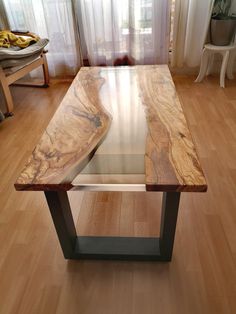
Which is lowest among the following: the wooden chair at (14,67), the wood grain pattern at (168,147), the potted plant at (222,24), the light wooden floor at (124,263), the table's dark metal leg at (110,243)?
the light wooden floor at (124,263)

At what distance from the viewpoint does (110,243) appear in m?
1.08

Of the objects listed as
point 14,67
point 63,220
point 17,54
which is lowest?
point 63,220

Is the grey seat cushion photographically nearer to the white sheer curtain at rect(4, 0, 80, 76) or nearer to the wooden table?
the white sheer curtain at rect(4, 0, 80, 76)

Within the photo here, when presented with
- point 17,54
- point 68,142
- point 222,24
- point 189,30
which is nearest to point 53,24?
point 17,54

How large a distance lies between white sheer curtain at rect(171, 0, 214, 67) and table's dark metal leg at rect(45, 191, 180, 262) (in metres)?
2.18

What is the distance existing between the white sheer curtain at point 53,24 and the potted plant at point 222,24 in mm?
1404

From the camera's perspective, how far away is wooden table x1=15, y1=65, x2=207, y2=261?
776 mm

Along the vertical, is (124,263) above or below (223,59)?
below

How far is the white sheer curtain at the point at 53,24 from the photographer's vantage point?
8.13ft

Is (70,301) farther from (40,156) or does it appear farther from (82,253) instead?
(40,156)

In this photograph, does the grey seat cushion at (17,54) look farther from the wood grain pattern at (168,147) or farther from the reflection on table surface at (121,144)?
the wood grain pattern at (168,147)

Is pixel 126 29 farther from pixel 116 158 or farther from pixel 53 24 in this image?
pixel 116 158

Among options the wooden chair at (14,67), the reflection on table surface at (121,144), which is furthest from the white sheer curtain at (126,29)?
the reflection on table surface at (121,144)

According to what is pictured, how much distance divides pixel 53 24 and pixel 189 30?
4.58 ft
